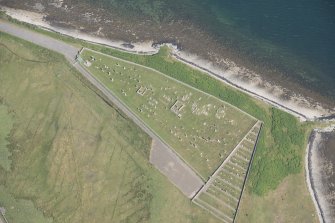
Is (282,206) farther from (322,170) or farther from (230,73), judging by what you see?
(230,73)

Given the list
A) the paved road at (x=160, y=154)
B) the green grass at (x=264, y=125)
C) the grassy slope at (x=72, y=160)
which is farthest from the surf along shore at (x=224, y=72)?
the grassy slope at (x=72, y=160)

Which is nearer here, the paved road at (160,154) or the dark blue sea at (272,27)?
the paved road at (160,154)

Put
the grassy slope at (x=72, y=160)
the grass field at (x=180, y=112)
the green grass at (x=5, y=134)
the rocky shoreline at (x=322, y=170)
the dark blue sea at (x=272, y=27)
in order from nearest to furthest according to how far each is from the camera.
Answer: the grassy slope at (x=72, y=160)
the rocky shoreline at (x=322, y=170)
the green grass at (x=5, y=134)
the grass field at (x=180, y=112)
the dark blue sea at (x=272, y=27)

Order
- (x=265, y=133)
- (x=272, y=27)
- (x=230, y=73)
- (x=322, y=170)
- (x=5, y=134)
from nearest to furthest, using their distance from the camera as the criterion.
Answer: (x=322, y=170), (x=265, y=133), (x=5, y=134), (x=230, y=73), (x=272, y=27)

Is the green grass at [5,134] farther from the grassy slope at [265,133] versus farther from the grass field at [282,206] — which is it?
the grass field at [282,206]

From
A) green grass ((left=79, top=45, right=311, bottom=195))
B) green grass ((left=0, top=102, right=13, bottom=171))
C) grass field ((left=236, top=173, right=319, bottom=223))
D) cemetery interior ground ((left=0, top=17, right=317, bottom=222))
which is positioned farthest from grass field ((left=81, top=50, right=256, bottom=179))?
green grass ((left=0, top=102, right=13, bottom=171))

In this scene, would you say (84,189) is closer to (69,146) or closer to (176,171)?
(69,146)

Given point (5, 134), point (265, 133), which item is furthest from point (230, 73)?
point (5, 134)

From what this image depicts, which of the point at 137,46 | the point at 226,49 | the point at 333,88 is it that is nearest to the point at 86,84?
the point at 137,46
